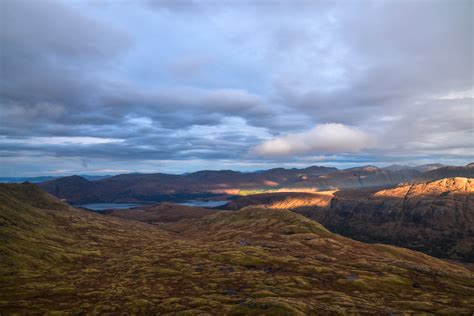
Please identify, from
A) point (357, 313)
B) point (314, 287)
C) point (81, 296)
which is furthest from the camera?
point (314, 287)

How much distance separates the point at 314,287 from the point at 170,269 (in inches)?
A: 2973

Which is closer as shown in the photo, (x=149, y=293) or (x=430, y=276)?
(x=149, y=293)

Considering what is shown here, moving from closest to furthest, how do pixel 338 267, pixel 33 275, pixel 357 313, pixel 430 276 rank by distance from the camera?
pixel 357 313 → pixel 33 275 → pixel 430 276 → pixel 338 267

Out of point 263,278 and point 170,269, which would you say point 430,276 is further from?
point 170,269

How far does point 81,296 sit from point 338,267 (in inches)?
4938

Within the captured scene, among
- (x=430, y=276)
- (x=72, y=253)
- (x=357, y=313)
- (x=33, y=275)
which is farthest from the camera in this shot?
(x=72, y=253)

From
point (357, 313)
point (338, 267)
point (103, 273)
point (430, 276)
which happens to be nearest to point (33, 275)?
point (103, 273)

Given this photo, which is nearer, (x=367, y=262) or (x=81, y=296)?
(x=81, y=296)

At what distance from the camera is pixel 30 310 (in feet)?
297

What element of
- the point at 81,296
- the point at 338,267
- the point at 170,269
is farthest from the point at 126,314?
the point at 338,267

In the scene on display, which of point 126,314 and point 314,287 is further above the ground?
point 126,314

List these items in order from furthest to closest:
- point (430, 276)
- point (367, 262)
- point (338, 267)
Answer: point (367, 262), point (338, 267), point (430, 276)

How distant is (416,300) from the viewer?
10681 cm

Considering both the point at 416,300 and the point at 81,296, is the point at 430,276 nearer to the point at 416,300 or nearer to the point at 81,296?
the point at 416,300
